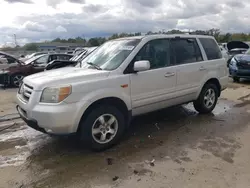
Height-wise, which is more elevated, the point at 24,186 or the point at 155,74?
the point at 155,74

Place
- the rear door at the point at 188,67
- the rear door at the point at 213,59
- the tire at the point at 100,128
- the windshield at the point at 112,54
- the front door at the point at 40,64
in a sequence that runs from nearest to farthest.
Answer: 1. the tire at the point at 100,128
2. the windshield at the point at 112,54
3. the rear door at the point at 188,67
4. the rear door at the point at 213,59
5. the front door at the point at 40,64

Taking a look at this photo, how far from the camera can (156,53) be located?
16.2 ft

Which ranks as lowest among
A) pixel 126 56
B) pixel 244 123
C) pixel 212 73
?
pixel 244 123

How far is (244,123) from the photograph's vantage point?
5.63 metres

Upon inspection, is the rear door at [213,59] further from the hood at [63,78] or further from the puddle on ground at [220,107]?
the hood at [63,78]

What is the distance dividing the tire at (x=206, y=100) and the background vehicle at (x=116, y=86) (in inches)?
1.0

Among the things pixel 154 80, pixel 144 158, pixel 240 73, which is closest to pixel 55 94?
pixel 144 158

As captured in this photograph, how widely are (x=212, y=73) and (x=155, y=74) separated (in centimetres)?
187

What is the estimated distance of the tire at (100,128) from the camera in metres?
3.94

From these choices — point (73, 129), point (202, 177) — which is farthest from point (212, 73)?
point (73, 129)

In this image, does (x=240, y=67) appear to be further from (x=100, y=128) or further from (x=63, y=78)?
(x=63, y=78)

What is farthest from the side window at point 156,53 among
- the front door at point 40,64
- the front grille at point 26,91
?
the front door at point 40,64

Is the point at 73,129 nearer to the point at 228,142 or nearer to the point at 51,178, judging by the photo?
the point at 51,178

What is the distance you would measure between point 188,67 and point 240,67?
6.79m
